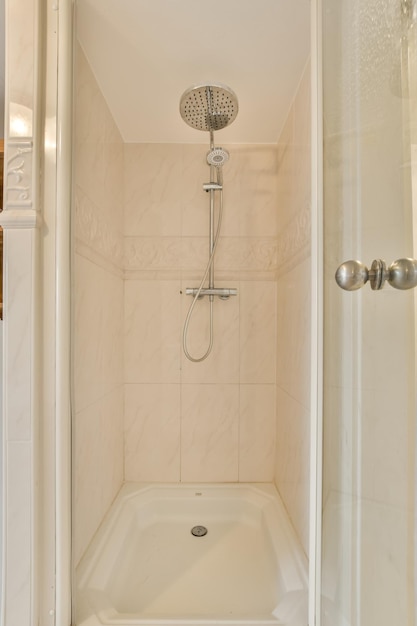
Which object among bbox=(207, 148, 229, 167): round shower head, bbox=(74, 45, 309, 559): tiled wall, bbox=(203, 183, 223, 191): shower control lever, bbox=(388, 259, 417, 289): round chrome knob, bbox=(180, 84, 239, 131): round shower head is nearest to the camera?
bbox=(388, 259, 417, 289): round chrome knob

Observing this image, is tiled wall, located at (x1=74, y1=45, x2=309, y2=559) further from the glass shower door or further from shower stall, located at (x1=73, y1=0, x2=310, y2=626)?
the glass shower door

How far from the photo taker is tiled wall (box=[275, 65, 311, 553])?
1120 millimetres

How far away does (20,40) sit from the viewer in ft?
2.64

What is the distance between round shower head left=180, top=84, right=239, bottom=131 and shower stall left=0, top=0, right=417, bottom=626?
0.01 meters

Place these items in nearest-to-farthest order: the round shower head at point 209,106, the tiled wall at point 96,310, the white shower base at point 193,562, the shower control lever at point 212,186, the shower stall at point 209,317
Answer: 1. the shower stall at point 209,317
2. the white shower base at point 193,562
3. the tiled wall at point 96,310
4. the round shower head at point 209,106
5. the shower control lever at point 212,186

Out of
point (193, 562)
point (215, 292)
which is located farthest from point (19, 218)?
point (193, 562)

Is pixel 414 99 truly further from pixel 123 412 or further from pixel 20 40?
pixel 123 412

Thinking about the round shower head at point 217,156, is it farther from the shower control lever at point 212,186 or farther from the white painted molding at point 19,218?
the white painted molding at point 19,218

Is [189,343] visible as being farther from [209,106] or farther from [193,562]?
[209,106]

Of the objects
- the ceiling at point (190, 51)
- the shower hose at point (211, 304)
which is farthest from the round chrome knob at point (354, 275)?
the shower hose at point (211, 304)

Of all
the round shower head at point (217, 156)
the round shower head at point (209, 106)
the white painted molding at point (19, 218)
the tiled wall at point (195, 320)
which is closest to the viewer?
the white painted molding at point (19, 218)

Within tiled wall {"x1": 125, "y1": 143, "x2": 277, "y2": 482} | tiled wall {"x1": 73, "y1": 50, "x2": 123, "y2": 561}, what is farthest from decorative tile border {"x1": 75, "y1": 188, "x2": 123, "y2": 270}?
tiled wall {"x1": 125, "y1": 143, "x2": 277, "y2": 482}

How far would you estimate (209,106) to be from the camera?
3.98 feet

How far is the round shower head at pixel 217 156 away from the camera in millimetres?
1327
